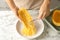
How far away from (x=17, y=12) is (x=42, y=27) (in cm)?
16

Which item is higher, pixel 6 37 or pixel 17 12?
pixel 17 12

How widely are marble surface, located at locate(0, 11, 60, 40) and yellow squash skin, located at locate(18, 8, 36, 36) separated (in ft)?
0.15

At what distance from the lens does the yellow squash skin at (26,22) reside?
793 millimetres

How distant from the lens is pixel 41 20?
86 centimetres

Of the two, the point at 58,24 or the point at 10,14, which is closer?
the point at 58,24

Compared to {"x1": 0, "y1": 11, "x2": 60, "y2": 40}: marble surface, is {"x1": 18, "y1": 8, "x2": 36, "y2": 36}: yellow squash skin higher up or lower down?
higher up

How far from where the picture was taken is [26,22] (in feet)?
2.60

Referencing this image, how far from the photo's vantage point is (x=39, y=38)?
32.2 inches

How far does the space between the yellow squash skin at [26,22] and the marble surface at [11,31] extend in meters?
0.05

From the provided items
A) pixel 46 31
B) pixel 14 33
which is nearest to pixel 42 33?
pixel 46 31

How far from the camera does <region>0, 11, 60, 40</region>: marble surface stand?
32.4 inches

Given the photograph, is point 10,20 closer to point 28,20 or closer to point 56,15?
point 28,20

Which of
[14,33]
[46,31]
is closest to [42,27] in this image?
[46,31]

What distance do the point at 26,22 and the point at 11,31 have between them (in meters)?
0.11
